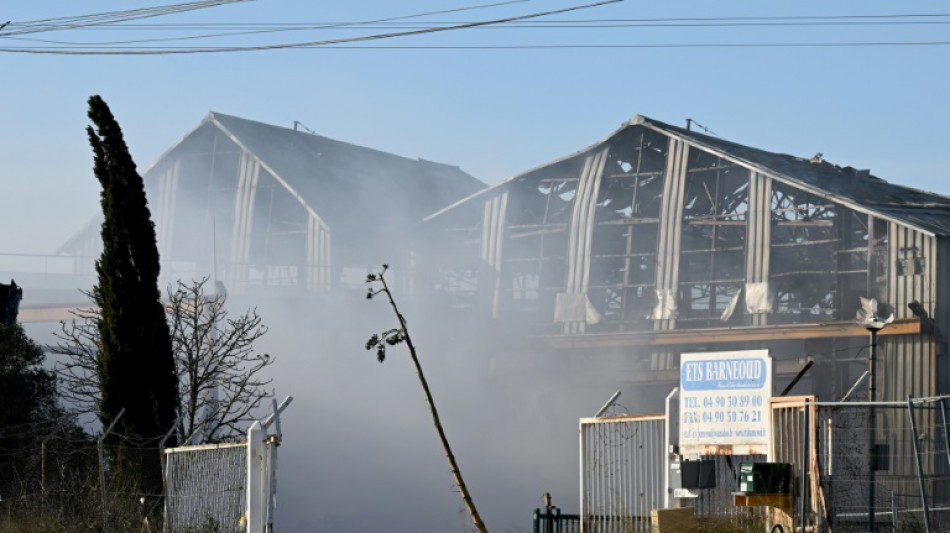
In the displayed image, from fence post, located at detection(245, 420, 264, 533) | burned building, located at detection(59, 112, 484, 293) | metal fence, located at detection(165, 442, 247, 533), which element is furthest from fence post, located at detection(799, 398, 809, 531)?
burned building, located at detection(59, 112, 484, 293)

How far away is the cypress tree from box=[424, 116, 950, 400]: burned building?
2079 cm

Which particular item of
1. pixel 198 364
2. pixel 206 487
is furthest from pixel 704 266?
pixel 206 487

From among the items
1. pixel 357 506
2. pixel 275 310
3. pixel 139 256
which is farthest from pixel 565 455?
pixel 139 256

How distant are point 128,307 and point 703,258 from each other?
81.3ft

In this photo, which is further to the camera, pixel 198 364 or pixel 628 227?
pixel 628 227

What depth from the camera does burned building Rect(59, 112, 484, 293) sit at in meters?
49.1

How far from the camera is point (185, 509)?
1789cm

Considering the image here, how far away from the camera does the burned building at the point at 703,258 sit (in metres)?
35.7

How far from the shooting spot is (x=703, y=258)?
43.0m

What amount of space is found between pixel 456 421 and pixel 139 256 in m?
25.6

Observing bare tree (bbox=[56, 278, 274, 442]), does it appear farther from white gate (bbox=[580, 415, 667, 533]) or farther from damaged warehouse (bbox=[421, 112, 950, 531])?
damaged warehouse (bbox=[421, 112, 950, 531])

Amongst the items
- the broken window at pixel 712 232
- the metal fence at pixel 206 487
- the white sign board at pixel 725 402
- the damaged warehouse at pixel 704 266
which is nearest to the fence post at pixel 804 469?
the white sign board at pixel 725 402

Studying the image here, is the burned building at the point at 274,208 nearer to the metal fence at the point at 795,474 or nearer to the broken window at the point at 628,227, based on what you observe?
the broken window at the point at 628,227

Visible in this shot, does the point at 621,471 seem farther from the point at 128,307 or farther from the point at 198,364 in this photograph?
the point at 198,364
